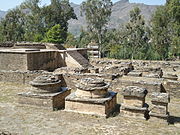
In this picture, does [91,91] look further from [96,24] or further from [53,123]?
[96,24]

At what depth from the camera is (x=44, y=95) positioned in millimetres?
8305

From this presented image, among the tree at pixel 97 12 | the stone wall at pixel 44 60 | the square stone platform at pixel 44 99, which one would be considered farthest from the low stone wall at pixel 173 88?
the tree at pixel 97 12

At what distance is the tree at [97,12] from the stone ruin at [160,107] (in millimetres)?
27144

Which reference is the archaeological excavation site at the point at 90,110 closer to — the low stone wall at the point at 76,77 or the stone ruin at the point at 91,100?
the stone ruin at the point at 91,100

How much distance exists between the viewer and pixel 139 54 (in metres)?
29.6

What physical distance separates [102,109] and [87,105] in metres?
0.50

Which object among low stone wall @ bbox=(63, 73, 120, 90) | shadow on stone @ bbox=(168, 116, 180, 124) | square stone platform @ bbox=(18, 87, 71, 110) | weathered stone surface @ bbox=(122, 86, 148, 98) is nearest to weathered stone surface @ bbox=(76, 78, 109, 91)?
weathered stone surface @ bbox=(122, 86, 148, 98)

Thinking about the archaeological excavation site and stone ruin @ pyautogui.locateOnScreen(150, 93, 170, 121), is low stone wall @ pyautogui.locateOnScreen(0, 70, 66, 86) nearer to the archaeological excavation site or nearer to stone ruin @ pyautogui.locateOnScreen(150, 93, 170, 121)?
the archaeological excavation site

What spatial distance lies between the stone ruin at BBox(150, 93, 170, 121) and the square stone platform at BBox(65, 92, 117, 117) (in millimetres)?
1392

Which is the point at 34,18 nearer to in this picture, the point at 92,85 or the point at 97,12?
the point at 97,12

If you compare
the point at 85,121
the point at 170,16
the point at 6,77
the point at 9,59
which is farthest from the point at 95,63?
the point at 85,121

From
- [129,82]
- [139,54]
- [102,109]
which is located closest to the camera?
[102,109]

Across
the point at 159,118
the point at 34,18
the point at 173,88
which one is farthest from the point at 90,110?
the point at 34,18

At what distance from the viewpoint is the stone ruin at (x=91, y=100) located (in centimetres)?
749
